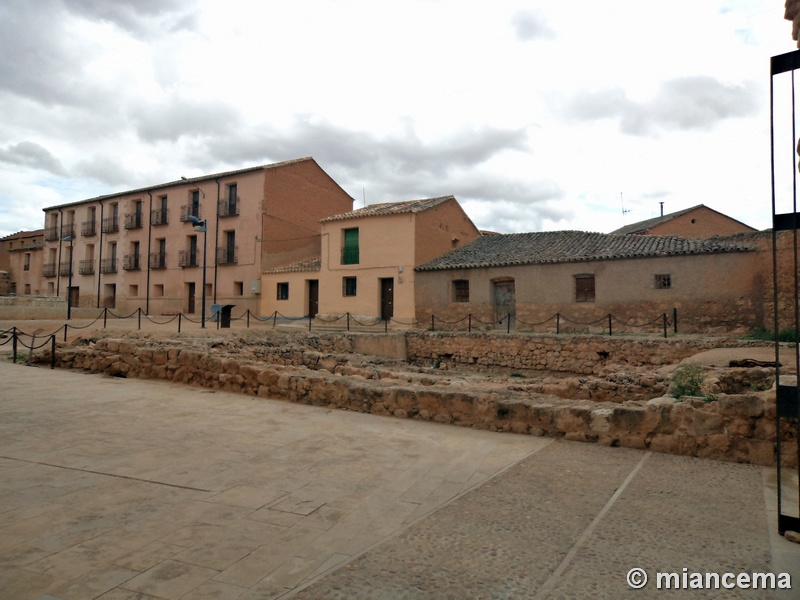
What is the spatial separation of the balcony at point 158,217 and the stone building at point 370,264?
8928 mm

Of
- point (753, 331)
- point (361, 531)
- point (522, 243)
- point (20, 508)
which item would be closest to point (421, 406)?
point (361, 531)

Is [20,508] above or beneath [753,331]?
beneath

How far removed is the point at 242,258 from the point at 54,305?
9.55 metres

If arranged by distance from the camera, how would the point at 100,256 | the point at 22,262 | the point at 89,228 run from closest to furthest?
the point at 100,256 < the point at 89,228 < the point at 22,262

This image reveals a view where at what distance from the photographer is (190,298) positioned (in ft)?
91.0

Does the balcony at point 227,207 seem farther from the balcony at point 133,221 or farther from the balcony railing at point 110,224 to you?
the balcony railing at point 110,224

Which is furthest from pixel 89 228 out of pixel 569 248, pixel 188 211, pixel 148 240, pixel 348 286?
pixel 569 248

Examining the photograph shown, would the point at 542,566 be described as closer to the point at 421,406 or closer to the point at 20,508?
the point at 20,508

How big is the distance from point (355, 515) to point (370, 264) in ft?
64.4

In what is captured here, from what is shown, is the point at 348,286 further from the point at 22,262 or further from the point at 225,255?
the point at 22,262

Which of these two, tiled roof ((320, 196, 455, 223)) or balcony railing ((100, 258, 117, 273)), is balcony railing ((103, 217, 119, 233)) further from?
tiled roof ((320, 196, 455, 223))

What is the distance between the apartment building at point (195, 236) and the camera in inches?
991

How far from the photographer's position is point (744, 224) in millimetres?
27984

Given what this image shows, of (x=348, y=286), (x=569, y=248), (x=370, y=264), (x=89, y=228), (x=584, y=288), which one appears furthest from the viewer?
(x=89, y=228)
